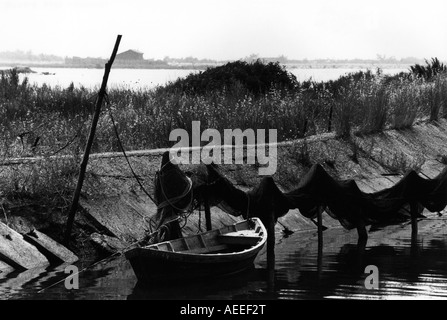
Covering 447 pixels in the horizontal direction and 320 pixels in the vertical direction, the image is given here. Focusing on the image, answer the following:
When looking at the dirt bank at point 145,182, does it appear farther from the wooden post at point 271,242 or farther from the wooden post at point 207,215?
the wooden post at point 271,242

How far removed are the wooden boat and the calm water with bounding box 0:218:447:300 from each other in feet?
0.54

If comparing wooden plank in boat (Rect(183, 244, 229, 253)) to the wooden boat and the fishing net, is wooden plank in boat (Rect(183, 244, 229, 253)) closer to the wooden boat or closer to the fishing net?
the wooden boat

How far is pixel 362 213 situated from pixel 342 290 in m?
4.78

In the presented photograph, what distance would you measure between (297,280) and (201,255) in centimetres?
151

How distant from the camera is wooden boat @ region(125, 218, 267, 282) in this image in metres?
15.9

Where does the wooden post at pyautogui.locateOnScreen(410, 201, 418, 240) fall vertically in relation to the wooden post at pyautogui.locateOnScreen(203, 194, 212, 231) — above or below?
below

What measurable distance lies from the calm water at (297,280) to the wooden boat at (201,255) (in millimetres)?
163

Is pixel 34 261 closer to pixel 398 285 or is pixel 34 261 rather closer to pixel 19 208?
pixel 19 208

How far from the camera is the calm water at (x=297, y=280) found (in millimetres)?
15672

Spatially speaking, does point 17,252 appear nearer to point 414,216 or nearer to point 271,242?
point 271,242

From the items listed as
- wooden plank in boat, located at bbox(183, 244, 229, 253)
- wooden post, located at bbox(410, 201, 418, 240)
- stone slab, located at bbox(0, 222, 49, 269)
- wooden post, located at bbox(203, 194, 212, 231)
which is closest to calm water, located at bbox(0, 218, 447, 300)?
stone slab, located at bbox(0, 222, 49, 269)

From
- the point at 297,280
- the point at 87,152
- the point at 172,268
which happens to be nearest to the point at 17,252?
the point at 87,152

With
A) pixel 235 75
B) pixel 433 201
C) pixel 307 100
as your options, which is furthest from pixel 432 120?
pixel 433 201

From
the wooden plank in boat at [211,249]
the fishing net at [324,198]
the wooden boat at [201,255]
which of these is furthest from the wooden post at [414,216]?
the wooden plank in boat at [211,249]
